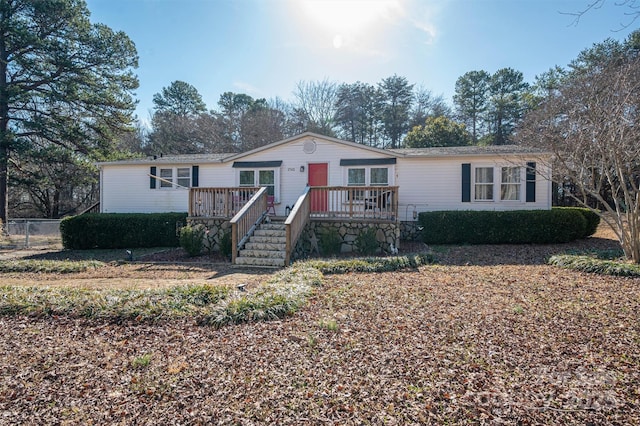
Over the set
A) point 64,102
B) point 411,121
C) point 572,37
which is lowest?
point 572,37

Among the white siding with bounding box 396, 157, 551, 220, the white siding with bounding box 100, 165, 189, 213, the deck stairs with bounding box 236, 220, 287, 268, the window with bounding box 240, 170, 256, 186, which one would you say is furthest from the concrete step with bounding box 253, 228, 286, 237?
the white siding with bounding box 100, 165, 189, 213

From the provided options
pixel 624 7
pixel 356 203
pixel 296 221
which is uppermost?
pixel 624 7

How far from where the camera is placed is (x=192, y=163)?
45.6ft

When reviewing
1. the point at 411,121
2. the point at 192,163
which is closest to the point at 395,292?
the point at 192,163

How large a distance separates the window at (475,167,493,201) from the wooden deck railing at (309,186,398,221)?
3522mm

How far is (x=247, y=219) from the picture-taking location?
9.49m

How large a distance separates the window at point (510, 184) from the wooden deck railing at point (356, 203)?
14.2 ft

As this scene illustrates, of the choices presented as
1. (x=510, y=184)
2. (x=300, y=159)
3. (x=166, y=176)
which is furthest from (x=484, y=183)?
(x=166, y=176)

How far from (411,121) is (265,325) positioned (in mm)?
28972

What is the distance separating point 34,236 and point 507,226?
18743 mm

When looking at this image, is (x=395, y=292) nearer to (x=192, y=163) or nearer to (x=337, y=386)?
(x=337, y=386)

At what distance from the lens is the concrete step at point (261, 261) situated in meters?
8.34

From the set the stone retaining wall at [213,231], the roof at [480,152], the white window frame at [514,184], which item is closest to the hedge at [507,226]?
the white window frame at [514,184]

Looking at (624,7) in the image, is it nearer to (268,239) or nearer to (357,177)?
(268,239)
